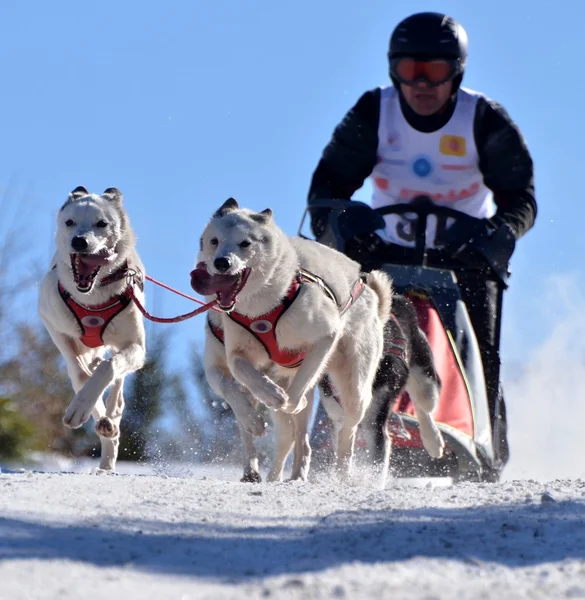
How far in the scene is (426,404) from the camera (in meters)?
7.04

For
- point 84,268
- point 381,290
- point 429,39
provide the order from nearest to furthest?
point 84,268
point 381,290
point 429,39

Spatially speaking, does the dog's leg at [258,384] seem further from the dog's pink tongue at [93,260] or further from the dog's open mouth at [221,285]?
the dog's pink tongue at [93,260]

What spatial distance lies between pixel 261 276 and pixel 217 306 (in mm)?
252

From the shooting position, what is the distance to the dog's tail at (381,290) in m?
6.64

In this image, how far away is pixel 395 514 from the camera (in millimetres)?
4293

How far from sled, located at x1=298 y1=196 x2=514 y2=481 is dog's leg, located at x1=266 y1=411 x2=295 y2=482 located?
377 millimetres

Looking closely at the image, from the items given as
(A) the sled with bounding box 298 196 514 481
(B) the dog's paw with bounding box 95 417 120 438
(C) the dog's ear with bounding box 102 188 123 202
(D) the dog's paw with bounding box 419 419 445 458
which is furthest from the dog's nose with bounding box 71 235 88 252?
(D) the dog's paw with bounding box 419 419 445 458

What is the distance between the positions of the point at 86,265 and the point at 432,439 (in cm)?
226

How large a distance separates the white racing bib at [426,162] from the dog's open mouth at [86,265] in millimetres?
2190

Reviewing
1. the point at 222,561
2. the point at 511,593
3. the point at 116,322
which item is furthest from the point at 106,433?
the point at 511,593

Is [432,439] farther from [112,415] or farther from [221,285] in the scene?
[221,285]

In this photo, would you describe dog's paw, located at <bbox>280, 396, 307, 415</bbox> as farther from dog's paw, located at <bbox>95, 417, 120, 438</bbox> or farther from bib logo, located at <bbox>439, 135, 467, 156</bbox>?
bib logo, located at <bbox>439, 135, 467, 156</bbox>

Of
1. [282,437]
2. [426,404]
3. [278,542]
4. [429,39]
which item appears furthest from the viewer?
[429,39]

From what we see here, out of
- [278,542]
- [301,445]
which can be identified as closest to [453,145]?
[301,445]
